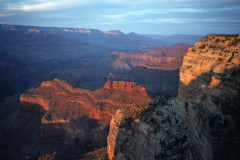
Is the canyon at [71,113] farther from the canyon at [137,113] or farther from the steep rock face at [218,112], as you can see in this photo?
the steep rock face at [218,112]

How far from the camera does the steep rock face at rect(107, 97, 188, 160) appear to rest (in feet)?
36.8

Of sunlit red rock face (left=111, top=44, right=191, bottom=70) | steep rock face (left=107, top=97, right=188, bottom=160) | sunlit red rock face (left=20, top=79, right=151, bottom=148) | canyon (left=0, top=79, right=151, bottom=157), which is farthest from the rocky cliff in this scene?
sunlit red rock face (left=111, top=44, right=191, bottom=70)

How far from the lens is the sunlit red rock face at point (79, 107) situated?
29.7m

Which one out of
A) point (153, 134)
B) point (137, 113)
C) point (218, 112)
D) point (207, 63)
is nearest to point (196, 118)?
point (218, 112)

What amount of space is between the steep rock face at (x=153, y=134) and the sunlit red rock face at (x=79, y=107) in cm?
1306

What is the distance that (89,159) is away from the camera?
892 inches

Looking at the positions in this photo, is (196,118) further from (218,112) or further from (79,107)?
(79,107)

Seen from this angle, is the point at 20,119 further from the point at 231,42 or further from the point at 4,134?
the point at 231,42

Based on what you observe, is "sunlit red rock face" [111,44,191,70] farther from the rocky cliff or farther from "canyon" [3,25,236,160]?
the rocky cliff

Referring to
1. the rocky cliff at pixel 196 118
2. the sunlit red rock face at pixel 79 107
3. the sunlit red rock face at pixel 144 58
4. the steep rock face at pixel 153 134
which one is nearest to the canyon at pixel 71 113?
the sunlit red rock face at pixel 79 107

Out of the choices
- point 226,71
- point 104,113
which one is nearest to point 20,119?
point 104,113

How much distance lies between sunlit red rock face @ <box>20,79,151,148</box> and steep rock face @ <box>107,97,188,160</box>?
13.1 meters

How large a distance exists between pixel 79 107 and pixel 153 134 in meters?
22.6

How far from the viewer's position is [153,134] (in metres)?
12.8
